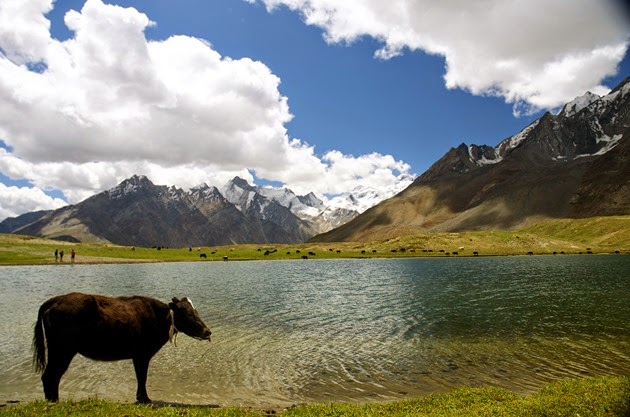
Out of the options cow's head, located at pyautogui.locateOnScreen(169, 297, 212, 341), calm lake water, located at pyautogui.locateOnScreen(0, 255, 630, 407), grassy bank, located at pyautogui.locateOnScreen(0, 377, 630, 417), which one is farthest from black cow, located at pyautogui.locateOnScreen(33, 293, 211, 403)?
calm lake water, located at pyautogui.locateOnScreen(0, 255, 630, 407)

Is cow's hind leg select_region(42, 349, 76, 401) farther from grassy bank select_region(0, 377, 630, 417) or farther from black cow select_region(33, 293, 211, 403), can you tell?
grassy bank select_region(0, 377, 630, 417)

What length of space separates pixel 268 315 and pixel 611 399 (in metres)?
30.1

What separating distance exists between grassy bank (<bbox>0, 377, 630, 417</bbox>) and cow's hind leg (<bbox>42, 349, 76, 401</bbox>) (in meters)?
0.96

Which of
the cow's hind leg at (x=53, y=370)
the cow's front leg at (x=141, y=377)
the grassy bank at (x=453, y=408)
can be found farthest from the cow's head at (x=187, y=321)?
the cow's hind leg at (x=53, y=370)

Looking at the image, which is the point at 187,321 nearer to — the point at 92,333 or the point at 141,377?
the point at 141,377

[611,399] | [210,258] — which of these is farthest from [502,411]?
[210,258]

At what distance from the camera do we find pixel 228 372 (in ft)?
76.1

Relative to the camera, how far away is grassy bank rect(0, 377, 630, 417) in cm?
1449

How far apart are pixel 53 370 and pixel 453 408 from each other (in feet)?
51.9

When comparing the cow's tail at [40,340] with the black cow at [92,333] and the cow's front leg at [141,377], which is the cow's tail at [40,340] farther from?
the cow's front leg at [141,377]

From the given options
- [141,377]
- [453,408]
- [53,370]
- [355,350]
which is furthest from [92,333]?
[355,350]

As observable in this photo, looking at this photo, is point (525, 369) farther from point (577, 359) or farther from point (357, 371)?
point (357, 371)

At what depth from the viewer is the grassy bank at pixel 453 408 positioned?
47.5 ft

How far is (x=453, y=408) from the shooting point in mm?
15664
